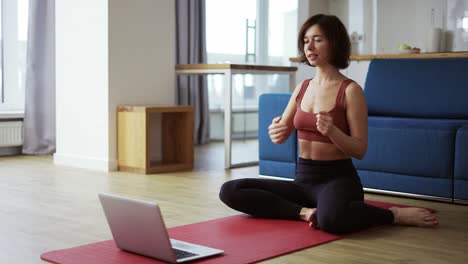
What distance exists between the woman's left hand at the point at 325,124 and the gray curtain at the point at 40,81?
147 inches

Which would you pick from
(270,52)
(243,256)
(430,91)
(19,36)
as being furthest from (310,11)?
(243,256)

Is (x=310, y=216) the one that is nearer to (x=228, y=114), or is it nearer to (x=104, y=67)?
(x=228, y=114)

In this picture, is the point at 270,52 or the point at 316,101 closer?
the point at 316,101

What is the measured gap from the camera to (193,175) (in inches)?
180

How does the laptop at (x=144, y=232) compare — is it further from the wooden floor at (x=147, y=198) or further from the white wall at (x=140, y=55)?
the white wall at (x=140, y=55)

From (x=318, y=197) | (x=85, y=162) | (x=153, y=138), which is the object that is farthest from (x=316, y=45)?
(x=85, y=162)

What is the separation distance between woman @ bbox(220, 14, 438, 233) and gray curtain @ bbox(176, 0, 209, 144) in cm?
366

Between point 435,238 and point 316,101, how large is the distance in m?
0.71

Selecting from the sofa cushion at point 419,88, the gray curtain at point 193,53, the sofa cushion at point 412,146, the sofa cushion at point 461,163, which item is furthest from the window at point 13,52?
the sofa cushion at point 461,163

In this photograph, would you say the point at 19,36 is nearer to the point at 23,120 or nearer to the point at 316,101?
the point at 23,120

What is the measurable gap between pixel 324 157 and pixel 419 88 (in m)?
1.46

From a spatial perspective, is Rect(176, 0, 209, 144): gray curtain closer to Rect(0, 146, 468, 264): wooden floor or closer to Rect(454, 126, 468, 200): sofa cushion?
Rect(0, 146, 468, 264): wooden floor

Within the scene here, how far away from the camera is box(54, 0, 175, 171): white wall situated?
4797mm

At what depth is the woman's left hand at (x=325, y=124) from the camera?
258 cm
